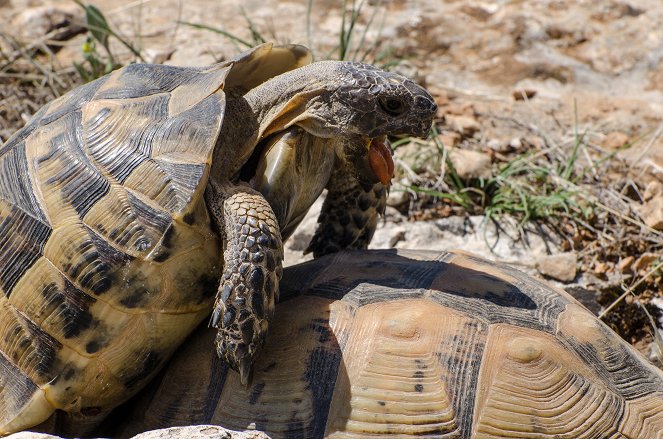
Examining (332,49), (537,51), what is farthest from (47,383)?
(537,51)

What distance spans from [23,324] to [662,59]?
5.29m

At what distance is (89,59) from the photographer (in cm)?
561

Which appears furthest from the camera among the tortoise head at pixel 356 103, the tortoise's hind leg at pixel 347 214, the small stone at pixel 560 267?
the small stone at pixel 560 267

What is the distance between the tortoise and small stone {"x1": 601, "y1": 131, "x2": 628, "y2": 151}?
111 inches

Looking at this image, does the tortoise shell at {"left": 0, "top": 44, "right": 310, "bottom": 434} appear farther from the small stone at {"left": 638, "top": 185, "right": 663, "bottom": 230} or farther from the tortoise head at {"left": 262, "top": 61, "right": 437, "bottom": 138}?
the small stone at {"left": 638, "top": 185, "right": 663, "bottom": 230}

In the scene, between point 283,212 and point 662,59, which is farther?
point 662,59

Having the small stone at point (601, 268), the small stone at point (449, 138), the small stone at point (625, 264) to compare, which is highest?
the small stone at point (625, 264)

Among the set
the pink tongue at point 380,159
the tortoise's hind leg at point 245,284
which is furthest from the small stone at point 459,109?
the tortoise's hind leg at point 245,284

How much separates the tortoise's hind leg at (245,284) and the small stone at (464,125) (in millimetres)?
2948

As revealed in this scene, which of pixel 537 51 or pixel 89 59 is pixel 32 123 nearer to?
pixel 89 59

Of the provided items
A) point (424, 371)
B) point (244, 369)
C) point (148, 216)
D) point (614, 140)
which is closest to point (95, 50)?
point (148, 216)

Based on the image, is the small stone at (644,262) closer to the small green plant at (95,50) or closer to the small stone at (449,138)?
the small stone at (449,138)

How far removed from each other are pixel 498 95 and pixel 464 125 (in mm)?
692

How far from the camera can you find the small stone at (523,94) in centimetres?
602
